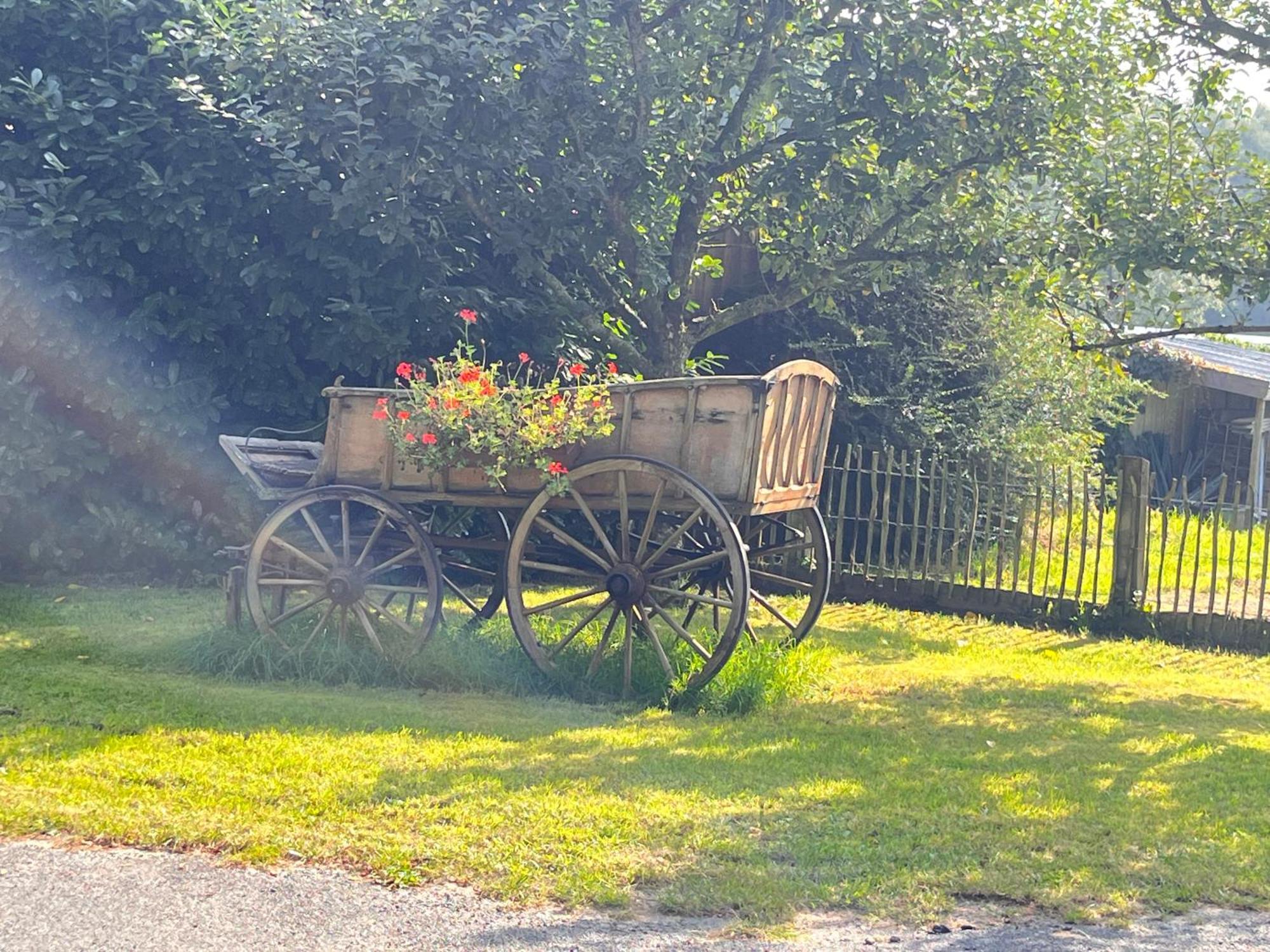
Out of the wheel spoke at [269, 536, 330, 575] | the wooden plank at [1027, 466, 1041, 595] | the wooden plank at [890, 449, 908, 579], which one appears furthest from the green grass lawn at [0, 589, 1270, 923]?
the wooden plank at [890, 449, 908, 579]

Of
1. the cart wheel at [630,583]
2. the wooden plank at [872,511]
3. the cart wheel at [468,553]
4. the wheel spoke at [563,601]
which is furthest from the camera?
the wooden plank at [872,511]

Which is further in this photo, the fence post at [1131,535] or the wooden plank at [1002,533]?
the wooden plank at [1002,533]

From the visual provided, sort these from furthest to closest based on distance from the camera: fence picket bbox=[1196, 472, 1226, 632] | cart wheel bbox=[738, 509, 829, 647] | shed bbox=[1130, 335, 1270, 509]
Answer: shed bbox=[1130, 335, 1270, 509] < fence picket bbox=[1196, 472, 1226, 632] < cart wheel bbox=[738, 509, 829, 647]

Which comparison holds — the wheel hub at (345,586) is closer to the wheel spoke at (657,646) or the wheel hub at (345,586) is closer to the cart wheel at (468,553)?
the cart wheel at (468,553)

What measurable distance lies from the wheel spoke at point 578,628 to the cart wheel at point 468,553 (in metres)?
0.47

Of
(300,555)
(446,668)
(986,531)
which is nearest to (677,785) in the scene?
(446,668)

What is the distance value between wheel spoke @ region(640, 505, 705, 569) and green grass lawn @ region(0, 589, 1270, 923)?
0.84m

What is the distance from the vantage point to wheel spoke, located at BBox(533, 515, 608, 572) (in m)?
7.83

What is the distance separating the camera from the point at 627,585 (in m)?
7.82

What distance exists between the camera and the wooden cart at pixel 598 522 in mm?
7656

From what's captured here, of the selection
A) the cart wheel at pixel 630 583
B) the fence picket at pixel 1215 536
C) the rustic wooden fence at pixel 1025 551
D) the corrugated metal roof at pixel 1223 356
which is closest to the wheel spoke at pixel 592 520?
the cart wheel at pixel 630 583

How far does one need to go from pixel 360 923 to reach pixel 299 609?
13.6 ft

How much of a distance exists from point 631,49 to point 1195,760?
639cm

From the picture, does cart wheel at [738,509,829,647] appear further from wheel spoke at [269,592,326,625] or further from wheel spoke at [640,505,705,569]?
wheel spoke at [269,592,326,625]
